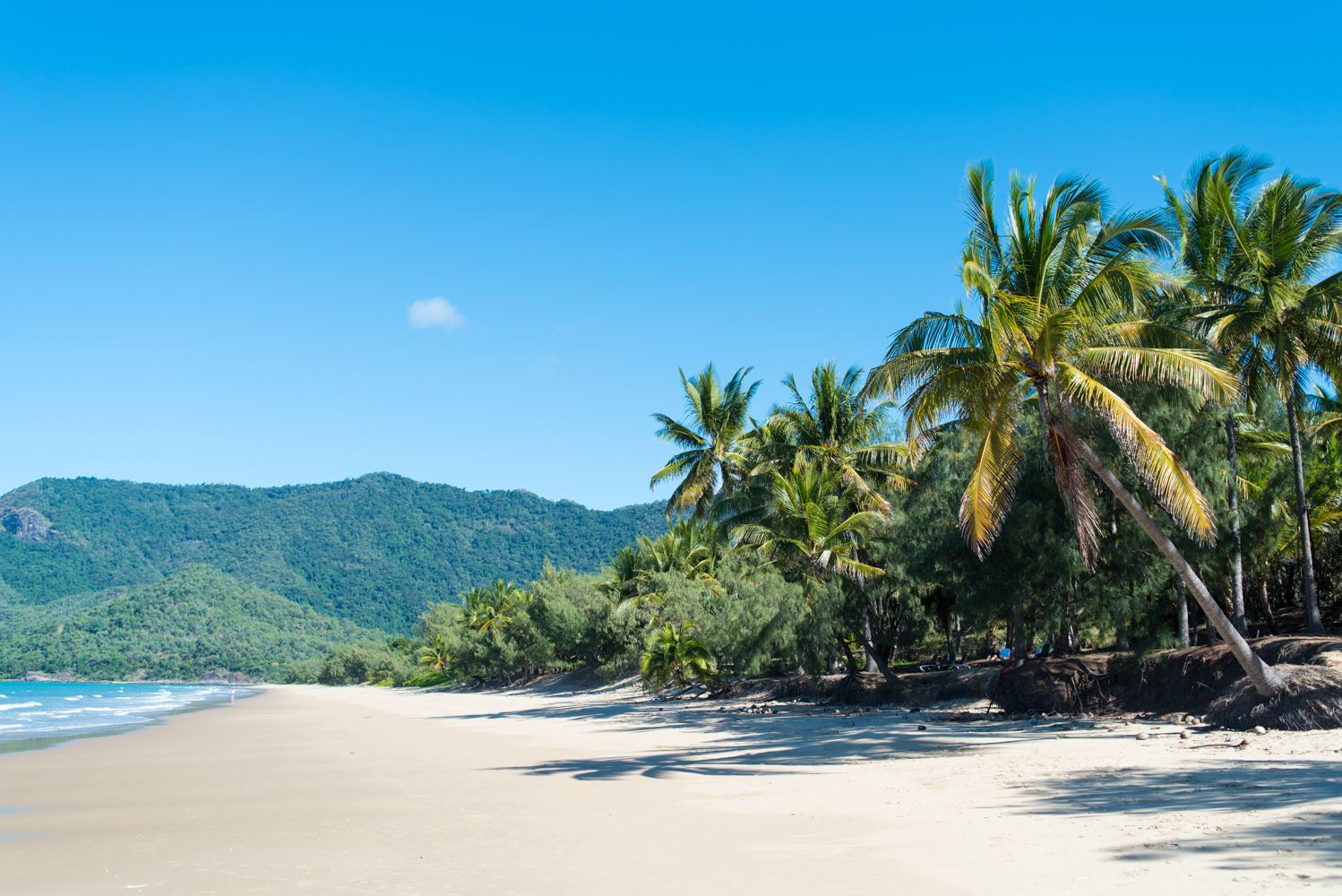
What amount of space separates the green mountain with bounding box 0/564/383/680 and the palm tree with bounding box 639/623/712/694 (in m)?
135

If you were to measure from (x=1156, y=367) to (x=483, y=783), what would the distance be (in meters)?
10.9

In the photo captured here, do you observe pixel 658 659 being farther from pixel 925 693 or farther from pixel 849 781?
pixel 849 781

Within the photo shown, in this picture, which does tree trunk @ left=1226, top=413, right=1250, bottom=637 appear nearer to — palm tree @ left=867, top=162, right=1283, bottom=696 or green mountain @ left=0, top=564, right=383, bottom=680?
palm tree @ left=867, top=162, right=1283, bottom=696

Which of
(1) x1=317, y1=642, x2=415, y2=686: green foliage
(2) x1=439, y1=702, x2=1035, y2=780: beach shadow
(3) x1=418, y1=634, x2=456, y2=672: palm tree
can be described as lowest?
(1) x1=317, y1=642, x2=415, y2=686: green foliage

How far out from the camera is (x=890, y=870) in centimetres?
614

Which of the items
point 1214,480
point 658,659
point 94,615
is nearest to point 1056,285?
point 1214,480

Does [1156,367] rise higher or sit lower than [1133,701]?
higher

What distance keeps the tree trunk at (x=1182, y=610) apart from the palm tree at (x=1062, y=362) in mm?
2336

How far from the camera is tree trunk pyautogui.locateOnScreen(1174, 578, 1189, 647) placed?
15188mm

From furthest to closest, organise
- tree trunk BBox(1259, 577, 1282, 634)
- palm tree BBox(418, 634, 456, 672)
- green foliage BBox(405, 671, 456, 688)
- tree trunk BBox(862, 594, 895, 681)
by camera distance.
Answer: green foliage BBox(405, 671, 456, 688) → palm tree BBox(418, 634, 456, 672) → tree trunk BBox(862, 594, 895, 681) → tree trunk BBox(1259, 577, 1282, 634)

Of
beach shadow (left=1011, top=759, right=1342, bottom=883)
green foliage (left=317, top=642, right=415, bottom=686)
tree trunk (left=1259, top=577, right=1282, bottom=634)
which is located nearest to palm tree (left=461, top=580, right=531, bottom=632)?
green foliage (left=317, top=642, right=415, bottom=686)

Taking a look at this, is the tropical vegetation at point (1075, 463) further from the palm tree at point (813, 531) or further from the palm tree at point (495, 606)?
the palm tree at point (495, 606)

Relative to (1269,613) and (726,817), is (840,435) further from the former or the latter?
(726,817)

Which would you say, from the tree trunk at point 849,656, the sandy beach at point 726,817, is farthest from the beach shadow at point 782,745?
the tree trunk at point 849,656
